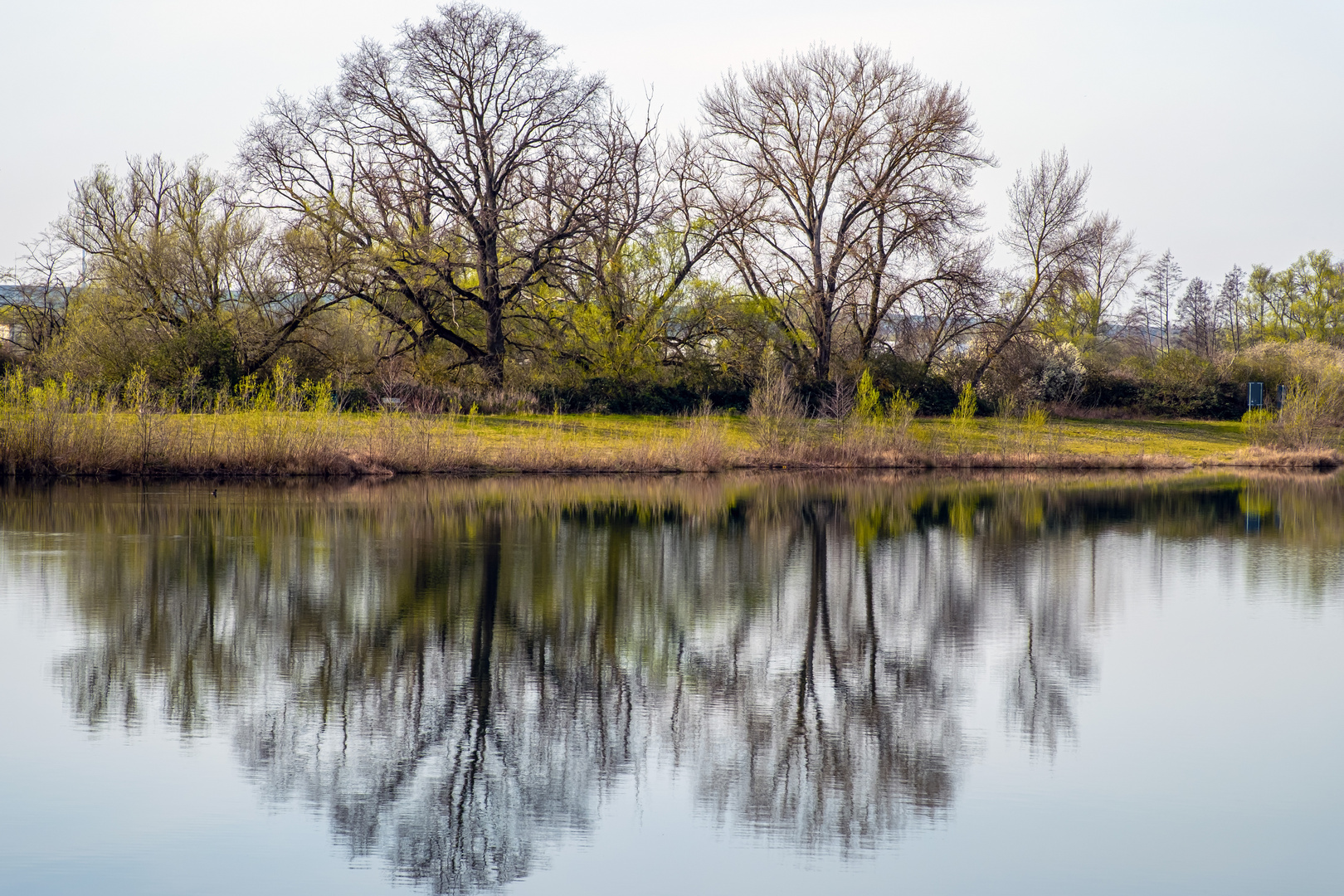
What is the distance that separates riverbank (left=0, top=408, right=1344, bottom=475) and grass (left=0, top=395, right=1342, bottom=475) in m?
0.03

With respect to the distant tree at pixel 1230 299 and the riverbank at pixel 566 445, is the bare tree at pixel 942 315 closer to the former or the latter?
the riverbank at pixel 566 445

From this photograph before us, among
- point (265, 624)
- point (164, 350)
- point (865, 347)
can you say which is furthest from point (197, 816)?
point (865, 347)

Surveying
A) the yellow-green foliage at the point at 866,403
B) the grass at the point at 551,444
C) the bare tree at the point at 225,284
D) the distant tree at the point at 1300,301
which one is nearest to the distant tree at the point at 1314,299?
the distant tree at the point at 1300,301

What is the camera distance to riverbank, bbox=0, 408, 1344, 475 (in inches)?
1013

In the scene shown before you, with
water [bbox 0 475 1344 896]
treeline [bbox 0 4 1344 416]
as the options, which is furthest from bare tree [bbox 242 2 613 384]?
water [bbox 0 475 1344 896]

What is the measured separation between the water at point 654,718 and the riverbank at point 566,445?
32.0 ft

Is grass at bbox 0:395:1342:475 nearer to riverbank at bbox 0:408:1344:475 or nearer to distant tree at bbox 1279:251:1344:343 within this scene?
riverbank at bbox 0:408:1344:475

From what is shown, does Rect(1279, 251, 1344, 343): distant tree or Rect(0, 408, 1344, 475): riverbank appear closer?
Rect(0, 408, 1344, 475): riverbank

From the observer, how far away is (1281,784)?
714cm

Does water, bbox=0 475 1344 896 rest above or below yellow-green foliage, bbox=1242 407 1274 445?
below

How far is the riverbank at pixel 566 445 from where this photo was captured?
25.7 m

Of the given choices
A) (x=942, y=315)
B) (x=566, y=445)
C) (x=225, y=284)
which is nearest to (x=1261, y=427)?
(x=942, y=315)

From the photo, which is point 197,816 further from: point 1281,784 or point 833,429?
point 833,429

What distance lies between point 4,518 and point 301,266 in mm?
17195
